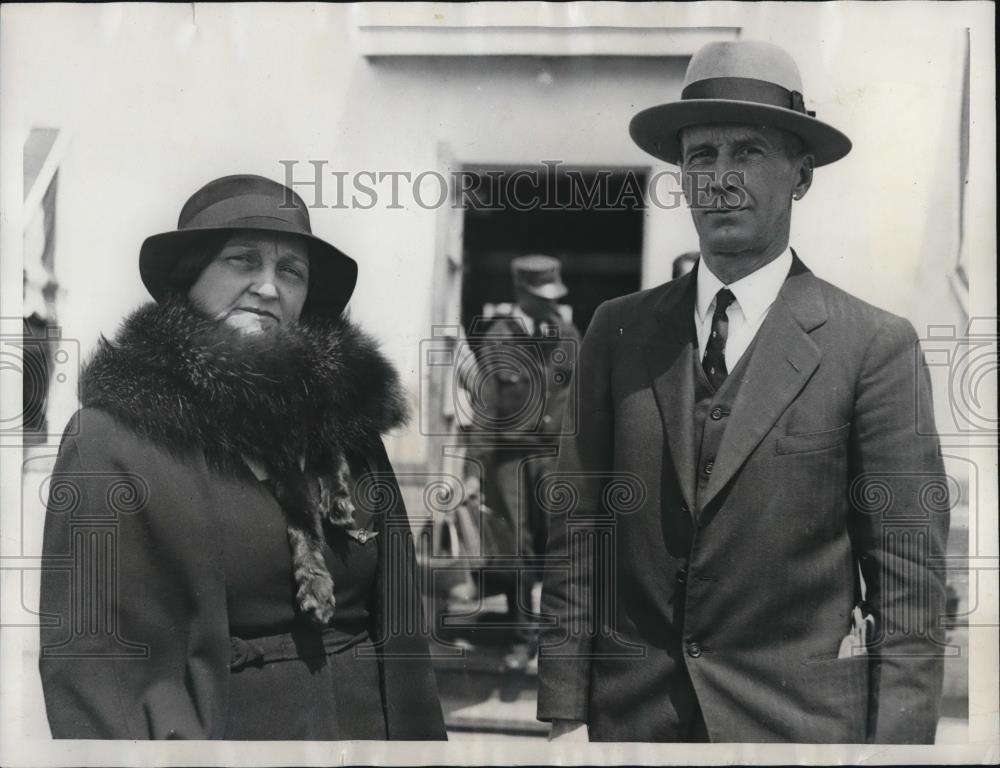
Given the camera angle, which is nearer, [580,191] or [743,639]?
[743,639]

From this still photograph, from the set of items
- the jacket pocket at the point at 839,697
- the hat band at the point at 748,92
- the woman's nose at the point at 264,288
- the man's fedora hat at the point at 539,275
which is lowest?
the jacket pocket at the point at 839,697

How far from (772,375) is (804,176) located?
575mm

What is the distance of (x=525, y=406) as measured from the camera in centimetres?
292

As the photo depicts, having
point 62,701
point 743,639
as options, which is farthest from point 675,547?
point 62,701

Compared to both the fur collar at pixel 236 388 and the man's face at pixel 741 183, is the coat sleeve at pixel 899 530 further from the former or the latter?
the fur collar at pixel 236 388

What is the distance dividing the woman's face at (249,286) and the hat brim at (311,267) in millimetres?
55

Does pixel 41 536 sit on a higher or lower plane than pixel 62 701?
higher

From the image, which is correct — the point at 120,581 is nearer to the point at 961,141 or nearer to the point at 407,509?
the point at 407,509

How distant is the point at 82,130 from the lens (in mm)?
2959

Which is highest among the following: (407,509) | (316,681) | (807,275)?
(807,275)

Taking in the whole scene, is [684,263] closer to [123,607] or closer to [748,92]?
Answer: [748,92]

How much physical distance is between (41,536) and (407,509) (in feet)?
3.40

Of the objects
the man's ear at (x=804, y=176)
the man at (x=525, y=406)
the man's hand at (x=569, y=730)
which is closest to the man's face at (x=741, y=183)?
the man's ear at (x=804, y=176)

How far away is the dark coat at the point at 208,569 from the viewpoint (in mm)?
2682
